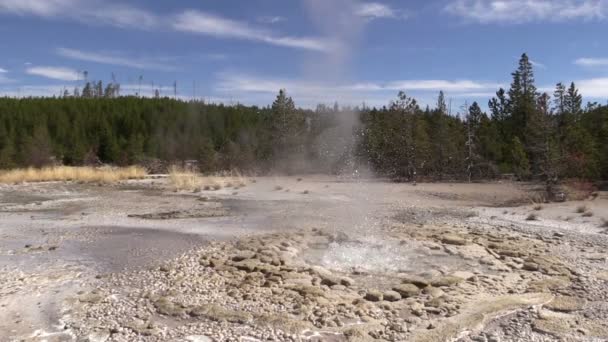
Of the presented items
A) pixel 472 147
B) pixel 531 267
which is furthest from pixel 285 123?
pixel 531 267

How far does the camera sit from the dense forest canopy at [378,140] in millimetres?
18672

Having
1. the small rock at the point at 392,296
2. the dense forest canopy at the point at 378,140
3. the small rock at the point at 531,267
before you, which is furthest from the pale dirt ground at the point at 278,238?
the dense forest canopy at the point at 378,140

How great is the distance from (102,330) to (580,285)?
19.3 ft

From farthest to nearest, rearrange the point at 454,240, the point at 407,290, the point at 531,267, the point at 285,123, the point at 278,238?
the point at 285,123 → the point at 278,238 → the point at 454,240 → the point at 531,267 → the point at 407,290

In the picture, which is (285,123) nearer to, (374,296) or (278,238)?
(278,238)

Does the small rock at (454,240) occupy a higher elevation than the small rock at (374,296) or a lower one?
higher

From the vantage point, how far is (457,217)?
1229cm

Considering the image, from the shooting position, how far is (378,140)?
24.6 m

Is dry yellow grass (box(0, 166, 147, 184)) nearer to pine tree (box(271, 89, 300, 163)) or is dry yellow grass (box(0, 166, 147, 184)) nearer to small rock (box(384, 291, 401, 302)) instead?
pine tree (box(271, 89, 300, 163))

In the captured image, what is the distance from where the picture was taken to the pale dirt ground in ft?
17.3

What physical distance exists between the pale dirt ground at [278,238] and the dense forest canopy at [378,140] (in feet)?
8.78

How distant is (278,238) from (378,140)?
16.1 metres

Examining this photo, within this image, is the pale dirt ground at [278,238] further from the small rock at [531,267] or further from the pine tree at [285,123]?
the pine tree at [285,123]

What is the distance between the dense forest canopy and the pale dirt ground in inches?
105
